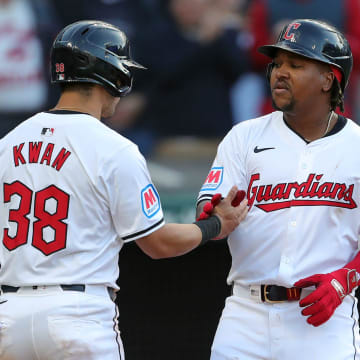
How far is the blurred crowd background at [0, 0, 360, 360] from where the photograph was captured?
5605 millimetres

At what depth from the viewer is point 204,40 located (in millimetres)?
5680

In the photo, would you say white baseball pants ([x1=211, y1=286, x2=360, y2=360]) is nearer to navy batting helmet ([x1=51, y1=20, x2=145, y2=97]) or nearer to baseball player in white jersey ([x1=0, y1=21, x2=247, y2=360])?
baseball player in white jersey ([x1=0, y1=21, x2=247, y2=360])

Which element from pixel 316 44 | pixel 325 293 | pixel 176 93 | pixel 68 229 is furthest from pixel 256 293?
pixel 176 93

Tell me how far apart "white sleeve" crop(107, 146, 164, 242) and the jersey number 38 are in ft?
0.56

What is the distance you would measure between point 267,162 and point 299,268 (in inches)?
17.4

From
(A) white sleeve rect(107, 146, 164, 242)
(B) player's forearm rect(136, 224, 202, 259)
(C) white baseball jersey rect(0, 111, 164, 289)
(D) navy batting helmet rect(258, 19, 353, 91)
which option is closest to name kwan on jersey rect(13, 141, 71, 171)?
(C) white baseball jersey rect(0, 111, 164, 289)

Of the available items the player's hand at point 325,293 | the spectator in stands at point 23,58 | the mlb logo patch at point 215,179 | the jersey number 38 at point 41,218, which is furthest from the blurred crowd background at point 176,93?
the jersey number 38 at point 41,218

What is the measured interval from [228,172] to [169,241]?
51 centimetres

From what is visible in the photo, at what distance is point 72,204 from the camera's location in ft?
9.71

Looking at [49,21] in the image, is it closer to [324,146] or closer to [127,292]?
[127,292]

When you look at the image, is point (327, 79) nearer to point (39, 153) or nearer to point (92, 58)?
point (92, 58)

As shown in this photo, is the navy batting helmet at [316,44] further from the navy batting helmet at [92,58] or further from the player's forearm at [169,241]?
the player's forearm at [169,241]

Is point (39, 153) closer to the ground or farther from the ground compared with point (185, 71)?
closer to the ground

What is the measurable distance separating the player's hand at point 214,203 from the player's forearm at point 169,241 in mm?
176
